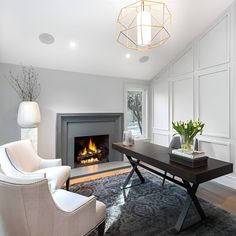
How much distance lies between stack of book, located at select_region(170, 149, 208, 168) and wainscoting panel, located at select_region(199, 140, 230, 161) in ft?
5.47

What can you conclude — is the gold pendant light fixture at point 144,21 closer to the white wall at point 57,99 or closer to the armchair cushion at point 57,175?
the white wall at point 57,99

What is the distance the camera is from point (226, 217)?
2.18 meters

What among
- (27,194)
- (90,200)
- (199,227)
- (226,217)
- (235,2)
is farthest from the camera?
(235,2)

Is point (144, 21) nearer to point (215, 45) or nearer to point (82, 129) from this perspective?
point (215, 45)

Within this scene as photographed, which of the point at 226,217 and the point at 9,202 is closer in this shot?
the point at 9,202

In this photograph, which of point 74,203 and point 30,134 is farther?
point 30,134

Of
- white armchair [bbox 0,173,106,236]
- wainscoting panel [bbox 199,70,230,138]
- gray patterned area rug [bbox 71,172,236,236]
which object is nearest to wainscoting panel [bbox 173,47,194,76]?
wainscoting panel [bbox 199,70,230,138]

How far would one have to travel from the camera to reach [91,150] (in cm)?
453

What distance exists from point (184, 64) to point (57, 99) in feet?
9.61

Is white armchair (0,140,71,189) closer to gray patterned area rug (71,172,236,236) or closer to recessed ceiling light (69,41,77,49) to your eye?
gray patterned area rug (71,172,236,236)

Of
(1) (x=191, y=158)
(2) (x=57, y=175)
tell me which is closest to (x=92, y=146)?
(2) (x=57, y=175)

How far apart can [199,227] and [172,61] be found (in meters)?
3.55

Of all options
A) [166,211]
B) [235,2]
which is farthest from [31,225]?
[235,2]

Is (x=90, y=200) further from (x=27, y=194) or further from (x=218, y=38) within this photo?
(x=218, y=38)
